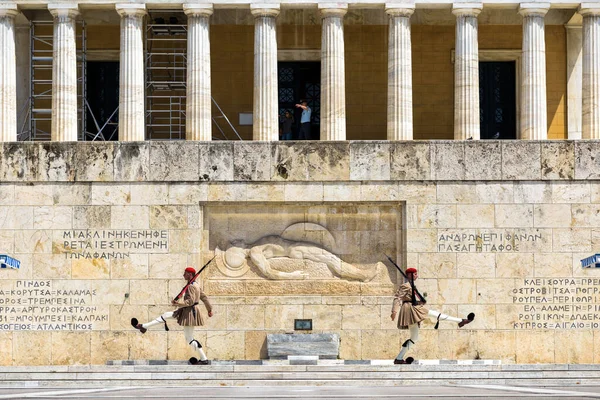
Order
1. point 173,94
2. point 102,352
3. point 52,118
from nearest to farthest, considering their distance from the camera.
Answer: point 102,352 < point 52,118 < point 173,94

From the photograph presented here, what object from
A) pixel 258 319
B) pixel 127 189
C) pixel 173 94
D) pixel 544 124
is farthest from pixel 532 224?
pixel 173 94

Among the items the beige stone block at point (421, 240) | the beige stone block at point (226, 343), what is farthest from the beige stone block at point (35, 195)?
the beige stone block at point (421, 240)

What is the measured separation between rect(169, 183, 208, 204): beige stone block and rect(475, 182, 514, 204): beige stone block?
7563 mm

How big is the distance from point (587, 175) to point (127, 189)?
12730 millimetres

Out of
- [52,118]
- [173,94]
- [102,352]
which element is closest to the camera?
[102,352]

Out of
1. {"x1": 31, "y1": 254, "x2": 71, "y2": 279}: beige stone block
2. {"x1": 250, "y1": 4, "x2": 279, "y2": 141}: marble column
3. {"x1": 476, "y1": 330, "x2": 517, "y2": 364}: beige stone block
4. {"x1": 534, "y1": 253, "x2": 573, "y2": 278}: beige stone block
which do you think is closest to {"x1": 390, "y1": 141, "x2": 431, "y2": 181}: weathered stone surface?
{"x1": 534, "y1": 253, "x2": 573, "y2": 278}: beige stone block

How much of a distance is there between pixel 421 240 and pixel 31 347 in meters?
11.0

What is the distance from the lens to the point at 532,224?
3878 cm

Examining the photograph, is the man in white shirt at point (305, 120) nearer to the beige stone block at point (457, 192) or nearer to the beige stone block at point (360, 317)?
the beige stone block at point (457, 192)

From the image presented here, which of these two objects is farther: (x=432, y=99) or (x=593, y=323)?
(x=432, y=99)

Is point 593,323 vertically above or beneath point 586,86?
beneath

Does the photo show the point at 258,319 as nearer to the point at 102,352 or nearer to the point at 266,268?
the point at 266,268

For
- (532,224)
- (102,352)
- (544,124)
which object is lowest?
(102,352)

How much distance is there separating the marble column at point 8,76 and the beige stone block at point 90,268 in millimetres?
6127
